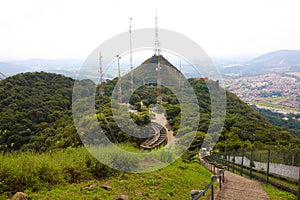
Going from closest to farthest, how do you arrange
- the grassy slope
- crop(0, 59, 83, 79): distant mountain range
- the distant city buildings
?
1. the grassy slope
2. crop(0, 59, 83, 79): distant mountain range
3. the distant city buildings

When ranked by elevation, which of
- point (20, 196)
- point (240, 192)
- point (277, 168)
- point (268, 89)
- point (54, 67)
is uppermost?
point (54, 67)

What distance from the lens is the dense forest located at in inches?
853

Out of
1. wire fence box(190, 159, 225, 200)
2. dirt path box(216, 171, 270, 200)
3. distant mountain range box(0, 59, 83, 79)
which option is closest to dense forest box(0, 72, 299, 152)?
distant mountain range box(0, 59, 83, 79)

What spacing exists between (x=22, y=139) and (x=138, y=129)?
1769 cm

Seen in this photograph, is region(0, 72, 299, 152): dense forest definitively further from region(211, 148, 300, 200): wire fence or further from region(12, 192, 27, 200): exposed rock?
region(12, 192, 27, 200): exposed rock

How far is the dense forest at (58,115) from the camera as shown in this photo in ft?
71.1

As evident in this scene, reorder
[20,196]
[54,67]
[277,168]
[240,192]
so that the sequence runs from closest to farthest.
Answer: [20,196] → [240,192] → [277,168] → [54,67]

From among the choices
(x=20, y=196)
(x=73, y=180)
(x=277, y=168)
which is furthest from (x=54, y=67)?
(x=20, y=196)

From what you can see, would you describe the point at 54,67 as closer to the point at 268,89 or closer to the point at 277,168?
the point at 277,168

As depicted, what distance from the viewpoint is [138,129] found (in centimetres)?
1134

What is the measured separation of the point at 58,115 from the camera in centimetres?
3269

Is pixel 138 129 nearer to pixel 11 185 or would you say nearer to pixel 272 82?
pixel 11 185

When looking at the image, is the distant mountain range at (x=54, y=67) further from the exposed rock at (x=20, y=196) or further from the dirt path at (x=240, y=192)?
the dirt path at (x=240, y=192)

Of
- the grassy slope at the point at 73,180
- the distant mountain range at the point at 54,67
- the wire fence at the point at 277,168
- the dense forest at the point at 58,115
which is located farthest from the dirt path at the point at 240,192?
the dense forest at the point at 58,115
